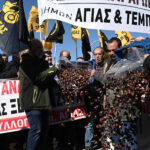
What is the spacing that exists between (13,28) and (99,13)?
10.5 feet

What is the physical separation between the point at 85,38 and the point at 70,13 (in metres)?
7.72

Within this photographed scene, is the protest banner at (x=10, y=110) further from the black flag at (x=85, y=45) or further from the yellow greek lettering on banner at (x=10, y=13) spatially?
the black flag at (x=85, y=45)

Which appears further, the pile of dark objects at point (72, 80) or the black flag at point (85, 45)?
the black flag at point (85, 45)

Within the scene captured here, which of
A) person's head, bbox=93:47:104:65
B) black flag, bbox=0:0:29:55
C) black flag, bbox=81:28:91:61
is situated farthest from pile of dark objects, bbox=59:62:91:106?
black flag, bbox=81:28:91:61

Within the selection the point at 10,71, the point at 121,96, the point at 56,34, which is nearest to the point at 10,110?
the point at 10,71

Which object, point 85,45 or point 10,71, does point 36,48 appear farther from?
point 85,45

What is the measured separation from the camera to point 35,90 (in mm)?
2732

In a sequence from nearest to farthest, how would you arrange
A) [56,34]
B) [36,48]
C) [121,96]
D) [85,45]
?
[121,96] < [36,48] < [56,34] < [85,45]

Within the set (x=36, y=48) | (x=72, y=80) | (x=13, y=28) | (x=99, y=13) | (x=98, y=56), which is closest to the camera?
(x=99, y=13)

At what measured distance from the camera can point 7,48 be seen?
193 inches

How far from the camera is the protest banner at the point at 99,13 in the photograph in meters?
2.56

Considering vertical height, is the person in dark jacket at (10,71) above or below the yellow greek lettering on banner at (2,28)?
below

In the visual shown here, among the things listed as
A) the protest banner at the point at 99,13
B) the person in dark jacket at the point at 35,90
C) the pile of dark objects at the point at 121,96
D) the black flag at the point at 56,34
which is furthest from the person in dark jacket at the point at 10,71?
the black flag at the point at 56,34

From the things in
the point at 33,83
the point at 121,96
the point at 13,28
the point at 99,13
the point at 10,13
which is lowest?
the point at 121,96
